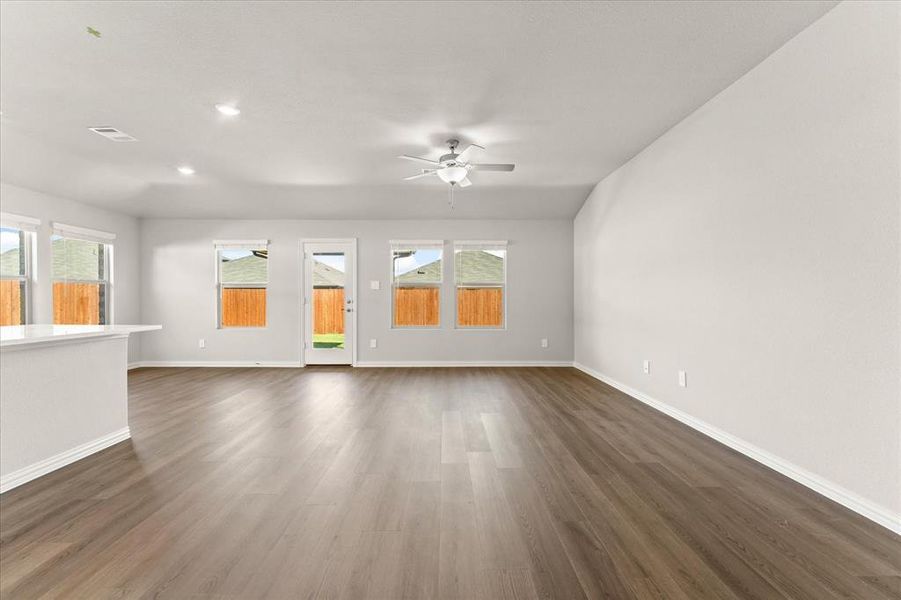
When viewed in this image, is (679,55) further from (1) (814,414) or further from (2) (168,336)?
(2) (168,336)

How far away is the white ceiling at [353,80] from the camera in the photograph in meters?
2.38

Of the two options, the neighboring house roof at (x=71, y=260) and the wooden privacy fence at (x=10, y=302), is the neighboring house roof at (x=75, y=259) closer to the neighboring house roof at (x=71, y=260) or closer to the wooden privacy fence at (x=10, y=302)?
the neighboring house roof at (x=71, y=260)

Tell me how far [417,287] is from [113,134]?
427 centimetres

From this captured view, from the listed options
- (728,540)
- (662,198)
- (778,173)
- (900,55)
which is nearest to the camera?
(728,540)

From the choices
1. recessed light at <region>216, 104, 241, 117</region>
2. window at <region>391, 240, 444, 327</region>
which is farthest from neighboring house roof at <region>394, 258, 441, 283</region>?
recessed light at <region>216, 104, 241, 117</region>

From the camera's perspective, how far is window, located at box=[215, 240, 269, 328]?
702 centimetres

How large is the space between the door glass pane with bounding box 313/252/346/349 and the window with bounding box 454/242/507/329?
1.94 m

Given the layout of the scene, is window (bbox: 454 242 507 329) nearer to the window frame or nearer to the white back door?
the window frame

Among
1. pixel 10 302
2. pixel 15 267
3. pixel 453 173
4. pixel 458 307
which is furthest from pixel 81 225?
pixel 458 307

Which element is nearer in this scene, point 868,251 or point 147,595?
point 147,595

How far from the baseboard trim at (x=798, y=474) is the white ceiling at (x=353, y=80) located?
8.47 ft

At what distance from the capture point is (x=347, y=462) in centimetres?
275

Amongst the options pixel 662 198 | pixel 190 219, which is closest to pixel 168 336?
pixel 190 219

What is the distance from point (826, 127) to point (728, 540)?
7.43 feet
